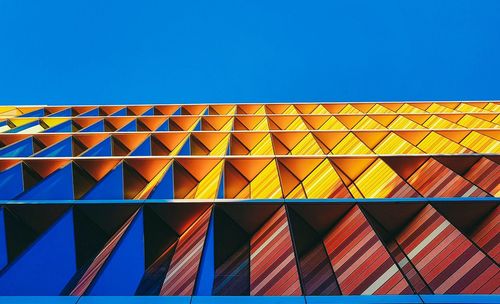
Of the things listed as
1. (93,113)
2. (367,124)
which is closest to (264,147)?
(367,124)

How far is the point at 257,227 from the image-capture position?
45.4 feet

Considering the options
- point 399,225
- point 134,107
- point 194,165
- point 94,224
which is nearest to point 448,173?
point 399,225

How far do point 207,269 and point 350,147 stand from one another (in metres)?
13.4

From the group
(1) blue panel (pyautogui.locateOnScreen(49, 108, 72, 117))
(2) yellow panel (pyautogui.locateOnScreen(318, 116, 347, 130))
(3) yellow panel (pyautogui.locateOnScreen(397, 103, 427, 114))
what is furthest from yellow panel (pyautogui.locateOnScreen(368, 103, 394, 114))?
(1) blue panel (pyautogui.locateOnScreen(49, 108, 72, 117))

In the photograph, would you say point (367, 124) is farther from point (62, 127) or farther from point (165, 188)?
point (62, 127)

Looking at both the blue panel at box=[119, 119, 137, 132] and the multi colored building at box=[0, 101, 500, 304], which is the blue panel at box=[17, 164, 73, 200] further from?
the blue panel at box=[119, 119, 137, 132]

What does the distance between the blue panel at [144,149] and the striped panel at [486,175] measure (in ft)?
48.5

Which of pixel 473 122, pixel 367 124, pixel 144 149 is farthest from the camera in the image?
pixel 367 124

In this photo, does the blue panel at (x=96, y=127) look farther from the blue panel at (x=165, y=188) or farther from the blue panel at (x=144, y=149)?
the blue panel at (x=165, y=188)

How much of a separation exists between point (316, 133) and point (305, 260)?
13.2m

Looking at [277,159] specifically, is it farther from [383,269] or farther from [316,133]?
[383,269]

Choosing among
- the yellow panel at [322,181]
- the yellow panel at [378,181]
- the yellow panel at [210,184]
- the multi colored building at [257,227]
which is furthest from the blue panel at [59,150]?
the yellow panel at [378,181]

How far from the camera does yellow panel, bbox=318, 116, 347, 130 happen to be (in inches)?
1127

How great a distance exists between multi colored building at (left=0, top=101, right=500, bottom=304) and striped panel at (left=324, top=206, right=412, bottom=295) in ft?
0.13
